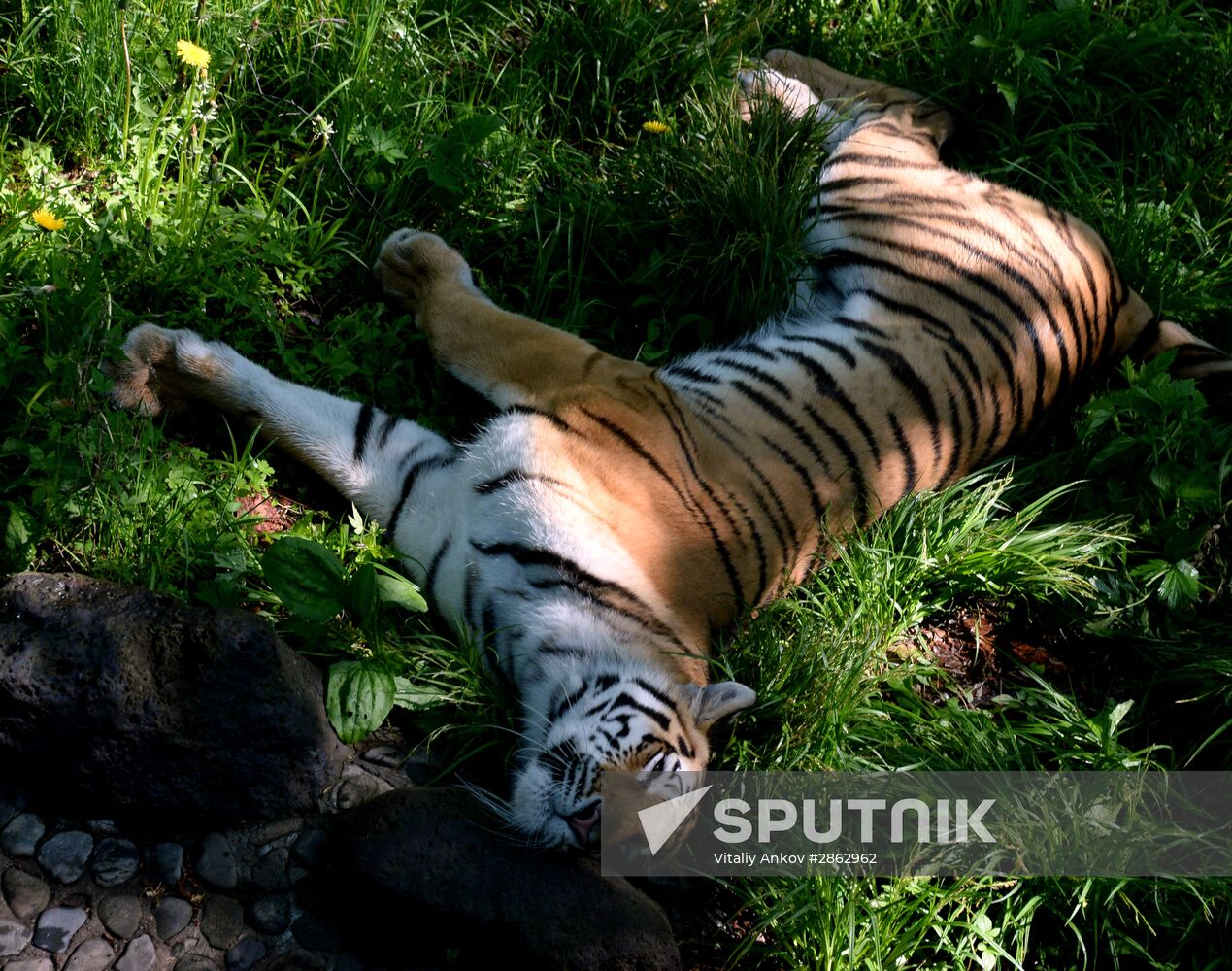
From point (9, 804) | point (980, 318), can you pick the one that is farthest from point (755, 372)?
point (9, 804)

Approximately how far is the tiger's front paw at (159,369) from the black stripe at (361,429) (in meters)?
0.40

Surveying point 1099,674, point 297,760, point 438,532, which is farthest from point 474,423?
point 1099,674

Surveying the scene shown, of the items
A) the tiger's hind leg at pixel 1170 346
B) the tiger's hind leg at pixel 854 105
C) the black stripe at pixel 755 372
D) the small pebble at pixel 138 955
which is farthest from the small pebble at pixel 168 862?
the tiger's hind leg at pixel 1170 346

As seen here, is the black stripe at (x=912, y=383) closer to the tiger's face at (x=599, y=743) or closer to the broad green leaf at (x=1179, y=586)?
the broad green leaf at (x=1179, y=586)

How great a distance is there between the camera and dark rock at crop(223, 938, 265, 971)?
2.39m

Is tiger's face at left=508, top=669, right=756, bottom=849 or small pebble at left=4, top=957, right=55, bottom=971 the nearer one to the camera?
small pebble at left=4, top=957, right=55, bottom=971

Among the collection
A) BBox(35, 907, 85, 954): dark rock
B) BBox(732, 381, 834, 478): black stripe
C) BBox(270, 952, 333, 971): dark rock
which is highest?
BBox(732, 381, 834, 478): black stripe

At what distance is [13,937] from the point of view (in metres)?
2.31

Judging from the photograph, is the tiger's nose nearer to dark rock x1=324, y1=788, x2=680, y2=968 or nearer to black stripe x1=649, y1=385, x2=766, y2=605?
dark rock x1=324, y1=788, x2=680, y2=968

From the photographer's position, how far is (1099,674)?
3.37 metres

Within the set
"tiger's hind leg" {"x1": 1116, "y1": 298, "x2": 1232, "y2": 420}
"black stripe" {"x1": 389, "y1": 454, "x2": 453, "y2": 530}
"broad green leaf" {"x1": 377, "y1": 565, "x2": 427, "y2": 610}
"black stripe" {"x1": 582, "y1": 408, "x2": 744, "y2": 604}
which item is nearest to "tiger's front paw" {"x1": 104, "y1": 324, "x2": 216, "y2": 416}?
"black stripe" {"x1": 389, "y1": 454, "x2": 453, "y2": 530}

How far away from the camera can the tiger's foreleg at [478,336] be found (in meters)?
3.19

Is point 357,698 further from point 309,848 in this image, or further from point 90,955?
point 90,955

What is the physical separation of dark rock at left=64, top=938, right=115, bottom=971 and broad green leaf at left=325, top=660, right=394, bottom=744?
63 cm
